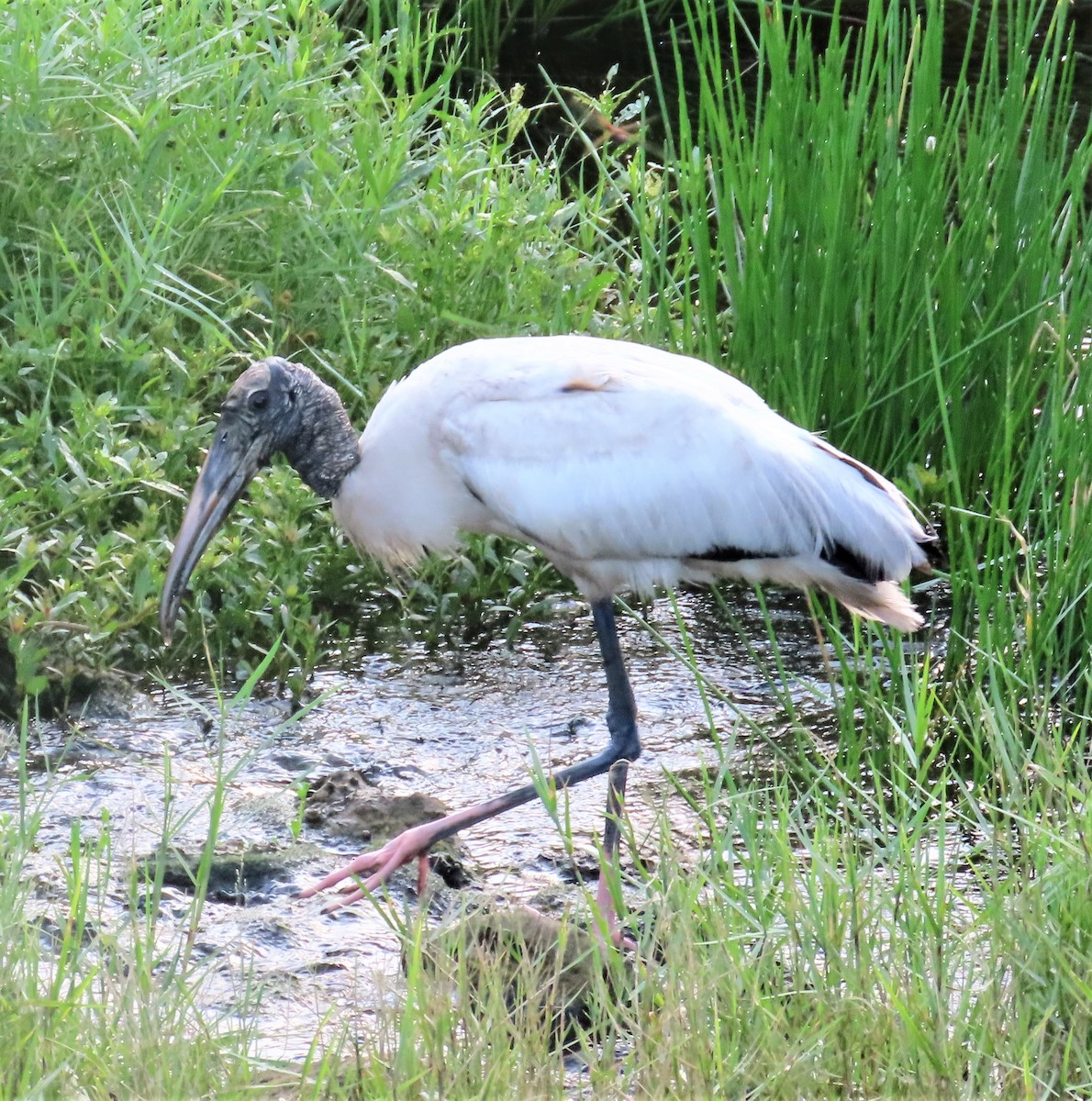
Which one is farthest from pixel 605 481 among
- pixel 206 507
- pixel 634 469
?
pixel 206 507

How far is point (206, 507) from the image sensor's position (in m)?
3.53

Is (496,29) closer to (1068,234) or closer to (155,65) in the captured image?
(155,65)

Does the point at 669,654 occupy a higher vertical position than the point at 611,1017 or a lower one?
lower

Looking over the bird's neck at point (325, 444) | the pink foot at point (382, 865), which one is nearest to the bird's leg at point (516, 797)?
the pink foot at point (382, 865)

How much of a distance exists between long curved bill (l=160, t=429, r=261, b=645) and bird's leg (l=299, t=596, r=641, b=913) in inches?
22.8

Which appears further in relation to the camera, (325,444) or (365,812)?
(325,444)

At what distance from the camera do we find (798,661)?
4.21m

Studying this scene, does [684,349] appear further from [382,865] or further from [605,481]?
[382,865]

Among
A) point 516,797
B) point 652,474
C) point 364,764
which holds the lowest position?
point 364,764

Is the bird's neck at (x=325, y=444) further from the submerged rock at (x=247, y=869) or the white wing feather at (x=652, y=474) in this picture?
the submerged rock at (x=247, y=869)

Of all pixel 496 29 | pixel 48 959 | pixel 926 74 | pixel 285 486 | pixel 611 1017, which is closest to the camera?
pixel 611 1017

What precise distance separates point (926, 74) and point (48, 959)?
248 cm

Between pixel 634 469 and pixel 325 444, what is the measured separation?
2.13 feet

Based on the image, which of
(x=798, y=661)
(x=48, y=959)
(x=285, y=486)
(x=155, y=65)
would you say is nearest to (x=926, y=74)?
(x=798, y=661)
